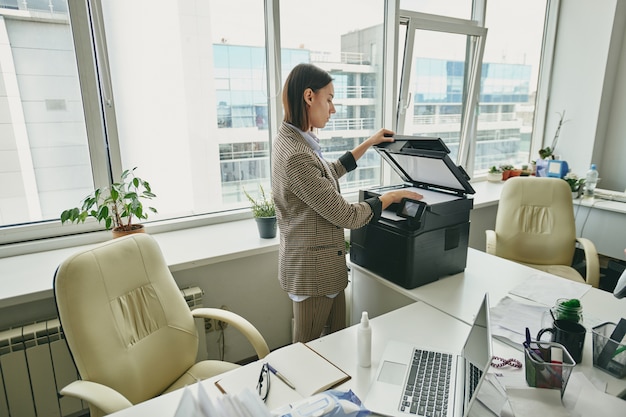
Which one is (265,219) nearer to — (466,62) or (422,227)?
(422,227)

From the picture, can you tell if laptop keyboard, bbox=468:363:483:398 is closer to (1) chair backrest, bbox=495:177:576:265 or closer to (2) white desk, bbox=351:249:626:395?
(2) white desk, bbox=351:249:626:395

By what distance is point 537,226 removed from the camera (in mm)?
2506

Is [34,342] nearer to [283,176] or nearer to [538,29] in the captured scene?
[283,176]

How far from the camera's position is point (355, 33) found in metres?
2.82

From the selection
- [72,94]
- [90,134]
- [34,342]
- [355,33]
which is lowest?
[34,342]

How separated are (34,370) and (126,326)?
27.3 inches

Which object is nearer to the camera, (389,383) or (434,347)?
(389,383)

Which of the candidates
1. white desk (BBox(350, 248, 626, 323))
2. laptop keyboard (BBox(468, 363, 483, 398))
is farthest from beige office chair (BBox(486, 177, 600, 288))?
laptop keyboard (BBox(468, 363, 483, 398))

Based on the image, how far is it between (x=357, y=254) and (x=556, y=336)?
2.92 ft

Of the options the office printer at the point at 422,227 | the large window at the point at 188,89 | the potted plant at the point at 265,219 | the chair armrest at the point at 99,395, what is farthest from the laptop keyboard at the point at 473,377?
the large window at the point at 188,89

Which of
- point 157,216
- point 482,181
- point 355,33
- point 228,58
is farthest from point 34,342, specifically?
point 482,181

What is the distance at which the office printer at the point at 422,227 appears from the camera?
5.23 feet

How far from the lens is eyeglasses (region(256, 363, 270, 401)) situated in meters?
1.04

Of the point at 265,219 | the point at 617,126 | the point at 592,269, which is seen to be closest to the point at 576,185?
the point at 617,126
